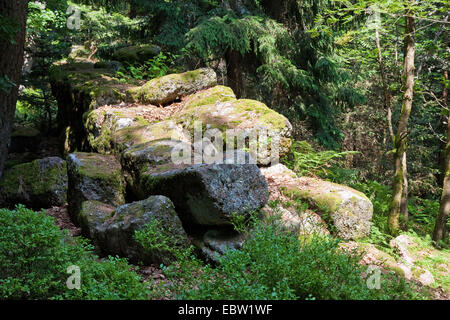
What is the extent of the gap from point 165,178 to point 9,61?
4543 millimetres

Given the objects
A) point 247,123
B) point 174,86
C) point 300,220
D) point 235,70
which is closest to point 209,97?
point 174,86

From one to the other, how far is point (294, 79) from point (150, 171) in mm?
6353

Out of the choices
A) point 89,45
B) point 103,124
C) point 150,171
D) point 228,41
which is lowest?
point 150,171

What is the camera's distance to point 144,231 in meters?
4.56

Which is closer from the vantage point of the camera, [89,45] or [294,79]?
[294,79]

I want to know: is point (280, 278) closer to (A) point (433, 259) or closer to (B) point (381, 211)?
(A) point (433, 259)

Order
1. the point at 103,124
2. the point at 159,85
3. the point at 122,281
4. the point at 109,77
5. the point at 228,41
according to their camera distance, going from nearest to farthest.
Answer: the point at 122,281
the point at 103,124
the point at 159,85
the point at 228,41
the point at 109,77

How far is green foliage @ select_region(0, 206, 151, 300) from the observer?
3377mm

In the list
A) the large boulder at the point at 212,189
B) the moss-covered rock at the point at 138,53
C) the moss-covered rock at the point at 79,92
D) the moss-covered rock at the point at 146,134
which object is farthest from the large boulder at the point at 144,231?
the moss-covered rock at the point at 138,53

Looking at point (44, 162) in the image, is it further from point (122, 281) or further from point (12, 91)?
point (122, 281)

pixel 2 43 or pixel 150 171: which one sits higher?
pixel 2 43

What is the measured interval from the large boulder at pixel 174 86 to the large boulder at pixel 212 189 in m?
4.08

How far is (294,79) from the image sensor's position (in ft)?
34.3
